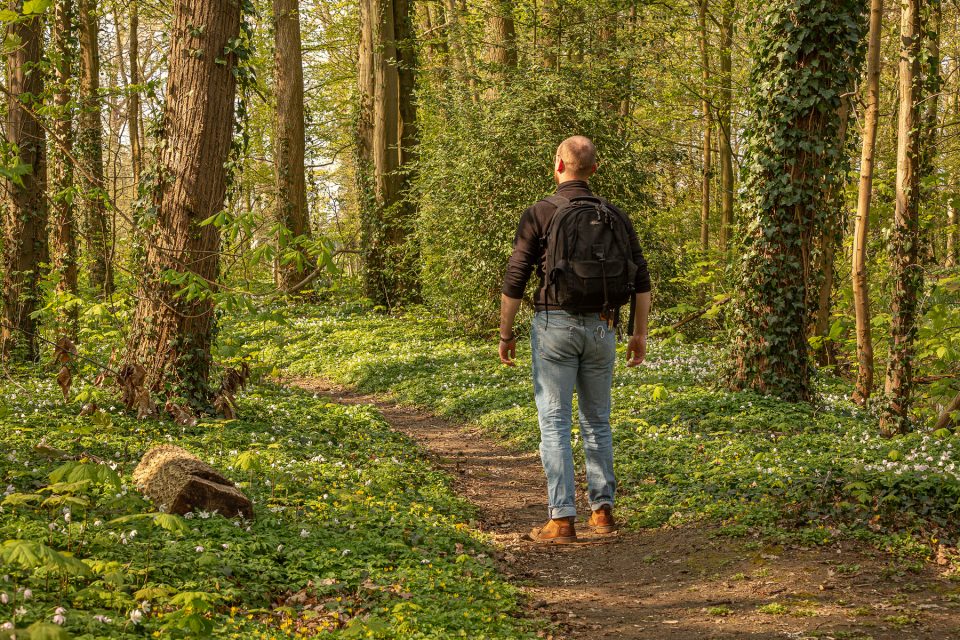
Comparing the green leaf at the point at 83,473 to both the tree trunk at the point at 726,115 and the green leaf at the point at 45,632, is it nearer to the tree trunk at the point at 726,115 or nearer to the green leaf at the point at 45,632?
the green leaf at the point at 45,632

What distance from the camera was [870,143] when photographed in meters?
7.83

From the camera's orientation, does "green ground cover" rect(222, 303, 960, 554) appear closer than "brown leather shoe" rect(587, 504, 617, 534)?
Yes

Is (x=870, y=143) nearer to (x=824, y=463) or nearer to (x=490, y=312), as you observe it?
(x=824, y=463)

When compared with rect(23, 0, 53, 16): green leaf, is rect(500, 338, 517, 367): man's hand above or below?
below

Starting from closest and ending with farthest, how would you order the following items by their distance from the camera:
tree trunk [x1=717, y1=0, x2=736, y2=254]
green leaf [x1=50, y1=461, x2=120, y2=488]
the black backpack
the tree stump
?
green leaf [x1=50, y1=461, x2=120, y2=488] → the tree stump → the black backpack → tree trunk [x1=717, y1=0, x2=736, y2=254]

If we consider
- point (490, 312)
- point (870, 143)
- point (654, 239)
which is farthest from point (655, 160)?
point (870, 143)

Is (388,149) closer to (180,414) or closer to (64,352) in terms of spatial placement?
(180,414)

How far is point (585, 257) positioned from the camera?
5523 mm

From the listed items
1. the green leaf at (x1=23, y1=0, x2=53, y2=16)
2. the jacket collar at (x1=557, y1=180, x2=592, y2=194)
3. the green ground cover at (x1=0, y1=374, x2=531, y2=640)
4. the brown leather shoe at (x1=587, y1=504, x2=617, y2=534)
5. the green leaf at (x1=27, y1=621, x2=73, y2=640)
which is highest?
the green leaf at (x1=23, y1=0, x2=53, y2=16)

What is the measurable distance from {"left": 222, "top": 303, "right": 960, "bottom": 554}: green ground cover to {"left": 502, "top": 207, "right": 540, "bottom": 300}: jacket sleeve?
182 cm

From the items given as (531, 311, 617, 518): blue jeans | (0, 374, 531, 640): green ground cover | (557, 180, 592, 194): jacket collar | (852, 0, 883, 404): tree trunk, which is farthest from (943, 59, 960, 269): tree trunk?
(0, 374, 531, 640): green ground cover

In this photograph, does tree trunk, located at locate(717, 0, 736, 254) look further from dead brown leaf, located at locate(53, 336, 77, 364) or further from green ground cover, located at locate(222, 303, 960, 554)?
dead brown leaf, located at locate(53, 336, 77, 364)

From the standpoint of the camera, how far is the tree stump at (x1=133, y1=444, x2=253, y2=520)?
5293mm

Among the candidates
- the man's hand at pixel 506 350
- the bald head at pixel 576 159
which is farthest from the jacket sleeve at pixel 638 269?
the man's hand at pixel 506 350
